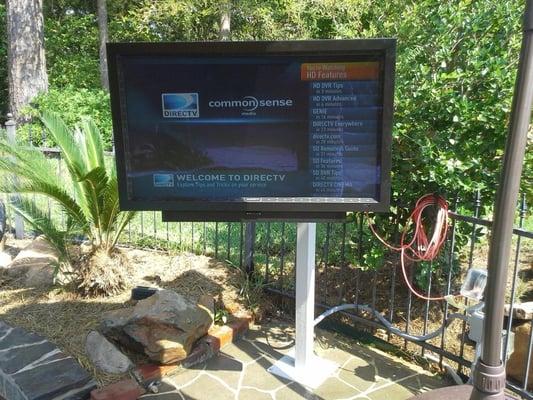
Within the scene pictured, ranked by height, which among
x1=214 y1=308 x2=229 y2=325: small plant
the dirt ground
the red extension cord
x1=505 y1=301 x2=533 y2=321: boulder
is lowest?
x1=214 y1=308 x2=229 y2=325: small plant

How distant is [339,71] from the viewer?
2.71 meters

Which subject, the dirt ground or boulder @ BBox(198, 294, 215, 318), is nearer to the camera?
the dirt ground

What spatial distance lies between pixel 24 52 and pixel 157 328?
11.3 m

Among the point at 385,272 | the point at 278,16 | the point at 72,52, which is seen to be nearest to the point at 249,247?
the point at 385,272

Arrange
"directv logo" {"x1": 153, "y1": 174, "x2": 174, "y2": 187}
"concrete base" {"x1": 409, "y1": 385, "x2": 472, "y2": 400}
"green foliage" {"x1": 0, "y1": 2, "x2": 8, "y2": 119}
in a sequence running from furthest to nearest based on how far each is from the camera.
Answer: "green foliage" {"x1": 0, "y1": 2, "x2": 8, "y2": 119}
"directv logo" {"x1": 153, "y1": 174, "x2": 174, "y2": 187}
"concrete base" {"x1": 409, "y1": 385, "x2": 472, "y2": 400}

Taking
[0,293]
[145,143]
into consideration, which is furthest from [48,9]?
[145,143]

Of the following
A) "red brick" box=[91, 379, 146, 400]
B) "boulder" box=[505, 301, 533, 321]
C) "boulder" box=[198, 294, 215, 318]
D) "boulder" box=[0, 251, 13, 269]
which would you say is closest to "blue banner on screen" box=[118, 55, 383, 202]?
"red brick" box=[91, 379, 146, 400]

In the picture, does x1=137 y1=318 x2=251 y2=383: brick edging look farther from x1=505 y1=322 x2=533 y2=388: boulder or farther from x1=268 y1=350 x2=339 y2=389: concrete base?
x1=505 y1=322 x2=533 y2=388: boulder

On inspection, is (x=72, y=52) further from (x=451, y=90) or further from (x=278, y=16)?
(x=451, y=90)

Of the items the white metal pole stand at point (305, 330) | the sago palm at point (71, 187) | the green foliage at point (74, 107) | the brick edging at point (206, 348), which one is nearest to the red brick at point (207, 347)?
the brick edging at point (206, 348)

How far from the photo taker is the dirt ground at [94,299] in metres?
3.76

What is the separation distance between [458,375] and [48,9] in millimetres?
22466

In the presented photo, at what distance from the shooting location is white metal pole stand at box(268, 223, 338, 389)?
3252mm

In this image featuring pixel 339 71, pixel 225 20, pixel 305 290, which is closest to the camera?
pixel 339 71
